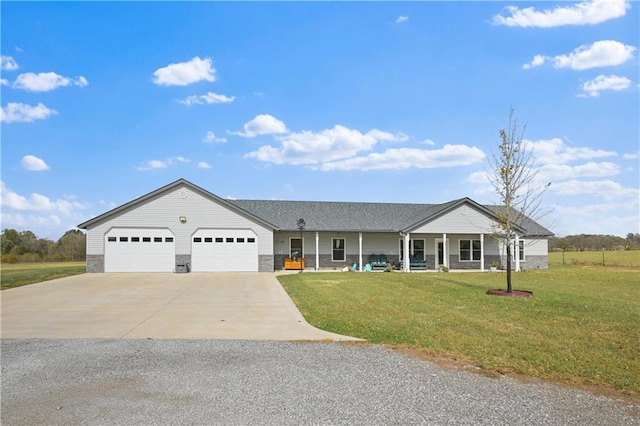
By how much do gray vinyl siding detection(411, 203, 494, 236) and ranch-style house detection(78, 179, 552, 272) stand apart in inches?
2.3

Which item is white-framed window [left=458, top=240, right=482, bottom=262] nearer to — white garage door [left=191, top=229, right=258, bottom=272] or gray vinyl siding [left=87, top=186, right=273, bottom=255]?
gray vinyl siding [left=87, top=186, right=273, bottom=255]

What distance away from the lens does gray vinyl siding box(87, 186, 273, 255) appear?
26.8m

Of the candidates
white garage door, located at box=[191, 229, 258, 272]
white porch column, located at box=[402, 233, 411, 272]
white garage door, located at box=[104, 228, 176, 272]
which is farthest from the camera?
white porch column, located at box=[402, 233, 411, 272]

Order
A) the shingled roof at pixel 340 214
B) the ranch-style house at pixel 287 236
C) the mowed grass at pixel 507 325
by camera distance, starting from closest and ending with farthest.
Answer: the mowed grass at pixel 507 325, the ranch-style house at pixel 287 236, the shingled roof at pixel 340 214

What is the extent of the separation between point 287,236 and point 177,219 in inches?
260

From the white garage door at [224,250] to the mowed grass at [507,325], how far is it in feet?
35.9

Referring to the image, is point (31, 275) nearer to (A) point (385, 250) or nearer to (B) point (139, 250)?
(B) point (139, 250)

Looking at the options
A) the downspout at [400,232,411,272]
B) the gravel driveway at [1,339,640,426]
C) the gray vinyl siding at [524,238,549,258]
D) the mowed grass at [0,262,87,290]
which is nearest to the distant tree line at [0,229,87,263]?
the mowed grass at [0,262,87,290]

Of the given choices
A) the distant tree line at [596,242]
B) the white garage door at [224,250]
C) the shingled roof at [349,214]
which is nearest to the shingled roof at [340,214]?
the shingled roof at [349,214]

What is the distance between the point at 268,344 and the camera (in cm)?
834

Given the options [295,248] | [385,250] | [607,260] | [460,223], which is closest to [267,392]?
[295,248]

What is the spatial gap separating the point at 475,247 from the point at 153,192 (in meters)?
19.8

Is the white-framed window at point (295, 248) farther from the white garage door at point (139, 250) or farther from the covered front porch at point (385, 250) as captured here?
the white garage door at point (139, 250)

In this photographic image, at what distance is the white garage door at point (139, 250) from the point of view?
26.8 metres
